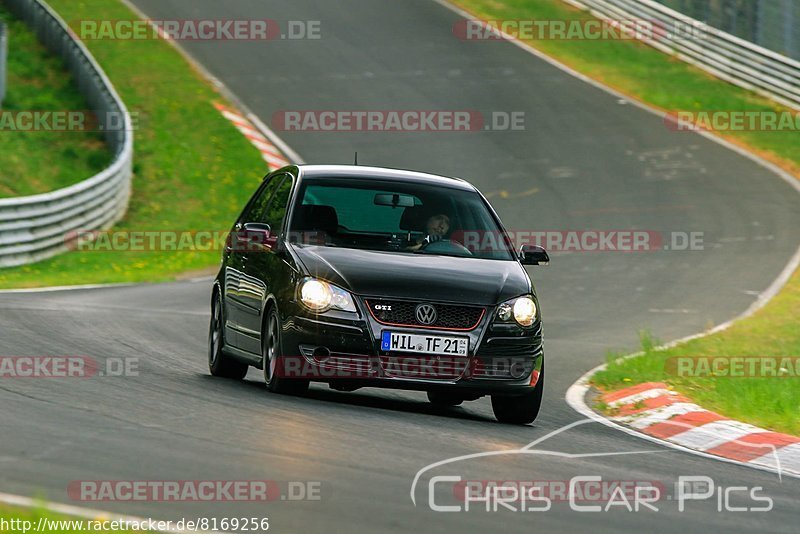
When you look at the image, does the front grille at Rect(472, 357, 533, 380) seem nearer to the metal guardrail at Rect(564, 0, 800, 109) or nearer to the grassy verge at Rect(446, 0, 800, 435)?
the grassy verge at Rect(446, 0, 800, 435)

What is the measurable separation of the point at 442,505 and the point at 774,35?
93.8ft

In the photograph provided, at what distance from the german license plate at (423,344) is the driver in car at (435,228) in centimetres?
117

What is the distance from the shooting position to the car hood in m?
9.30

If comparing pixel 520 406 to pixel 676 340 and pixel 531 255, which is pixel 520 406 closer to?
pixel 531 255

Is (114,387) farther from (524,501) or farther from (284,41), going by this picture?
(284,41)

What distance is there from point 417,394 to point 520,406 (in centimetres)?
181

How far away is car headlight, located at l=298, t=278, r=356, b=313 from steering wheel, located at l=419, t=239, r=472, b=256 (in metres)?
1.10

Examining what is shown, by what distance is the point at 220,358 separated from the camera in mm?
11148

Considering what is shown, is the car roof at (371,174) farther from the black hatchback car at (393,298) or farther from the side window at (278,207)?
the side window at (278,207)

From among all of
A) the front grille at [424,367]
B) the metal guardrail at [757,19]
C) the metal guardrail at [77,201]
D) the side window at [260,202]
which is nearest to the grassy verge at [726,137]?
the metal guardrail at [757,19]

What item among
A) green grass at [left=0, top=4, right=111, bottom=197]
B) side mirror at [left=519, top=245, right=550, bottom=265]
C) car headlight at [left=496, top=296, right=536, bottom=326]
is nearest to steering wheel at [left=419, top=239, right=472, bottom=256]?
side mirror at [left=519, top=245, right=550, bottom=265]

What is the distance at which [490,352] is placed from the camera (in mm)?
9406

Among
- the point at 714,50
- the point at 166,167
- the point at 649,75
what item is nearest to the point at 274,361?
the point at 166,167

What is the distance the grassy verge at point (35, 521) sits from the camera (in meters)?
5.34
